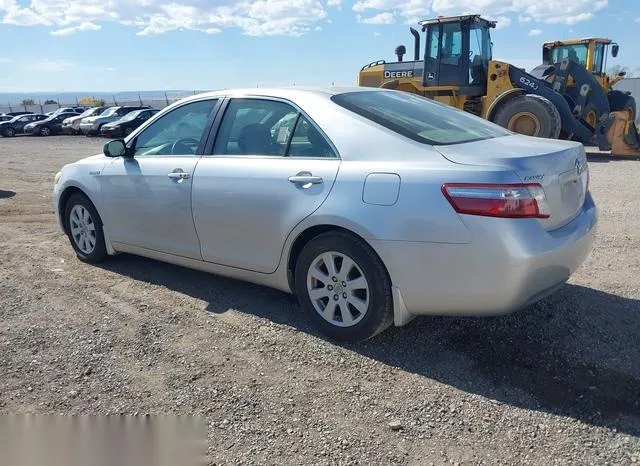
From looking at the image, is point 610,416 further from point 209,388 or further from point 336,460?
point 209,388

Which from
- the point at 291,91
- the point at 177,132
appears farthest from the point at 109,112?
the point at 291,91

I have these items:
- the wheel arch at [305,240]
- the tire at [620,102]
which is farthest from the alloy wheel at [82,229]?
the tire at [620,102]

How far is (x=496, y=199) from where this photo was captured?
3184 mm

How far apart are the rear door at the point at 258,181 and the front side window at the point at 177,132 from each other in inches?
9.5

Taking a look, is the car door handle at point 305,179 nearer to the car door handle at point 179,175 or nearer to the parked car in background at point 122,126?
the car door handle at point 179,175

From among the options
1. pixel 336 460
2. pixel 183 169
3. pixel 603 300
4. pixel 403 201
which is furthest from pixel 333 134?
pixel 603 300

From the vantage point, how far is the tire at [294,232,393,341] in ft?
11.8

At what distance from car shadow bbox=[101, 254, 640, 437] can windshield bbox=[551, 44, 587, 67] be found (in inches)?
595

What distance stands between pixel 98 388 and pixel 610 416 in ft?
9.08

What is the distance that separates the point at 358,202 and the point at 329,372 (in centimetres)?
103

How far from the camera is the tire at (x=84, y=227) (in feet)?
17.9

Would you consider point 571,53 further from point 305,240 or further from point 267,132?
point 305,240

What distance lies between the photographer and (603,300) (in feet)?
14.6

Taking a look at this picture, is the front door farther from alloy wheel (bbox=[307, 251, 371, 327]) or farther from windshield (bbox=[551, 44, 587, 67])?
windshield (bbox=[551, 44, 587, 67])
